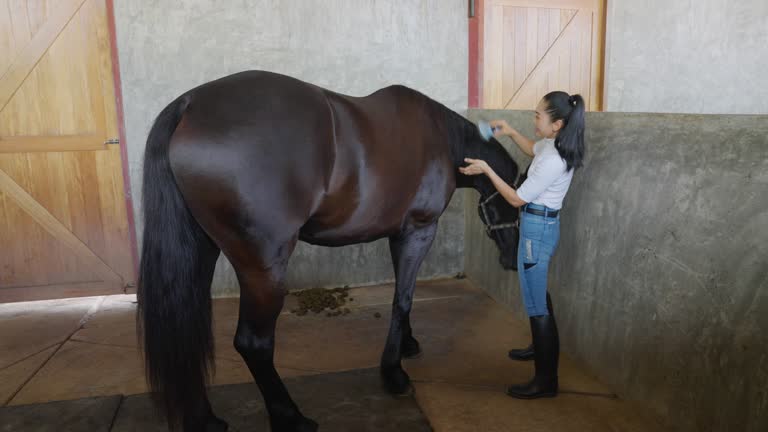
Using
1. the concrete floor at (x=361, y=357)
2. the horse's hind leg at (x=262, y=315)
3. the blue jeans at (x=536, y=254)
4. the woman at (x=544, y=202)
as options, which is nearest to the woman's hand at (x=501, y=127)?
the woman at (x=544, y=202)

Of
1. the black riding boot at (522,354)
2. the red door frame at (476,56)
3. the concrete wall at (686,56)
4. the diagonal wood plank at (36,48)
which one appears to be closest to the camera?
the black riding boot at (522,354)

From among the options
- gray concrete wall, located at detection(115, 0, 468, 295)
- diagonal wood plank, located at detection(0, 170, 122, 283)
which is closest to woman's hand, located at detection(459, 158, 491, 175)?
gray concrete wall, located at detection(115, 0, 468, 295)

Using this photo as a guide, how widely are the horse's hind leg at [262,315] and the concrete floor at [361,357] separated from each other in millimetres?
612

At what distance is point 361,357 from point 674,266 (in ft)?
5.53

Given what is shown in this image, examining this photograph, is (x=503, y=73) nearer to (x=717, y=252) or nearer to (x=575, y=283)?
(x=575, y=283)

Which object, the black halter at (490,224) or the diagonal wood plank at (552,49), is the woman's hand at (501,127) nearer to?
the black halter at (490,224)

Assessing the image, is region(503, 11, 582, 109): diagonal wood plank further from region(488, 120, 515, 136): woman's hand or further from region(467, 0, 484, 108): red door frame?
region(488, 120, 515, 136): woman's hand

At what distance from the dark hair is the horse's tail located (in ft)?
4.84

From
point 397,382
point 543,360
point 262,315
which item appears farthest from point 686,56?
point 262,315

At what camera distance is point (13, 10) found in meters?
3.66

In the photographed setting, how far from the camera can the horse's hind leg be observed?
2.03m

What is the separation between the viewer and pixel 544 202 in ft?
7.80

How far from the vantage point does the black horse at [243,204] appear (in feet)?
6.26

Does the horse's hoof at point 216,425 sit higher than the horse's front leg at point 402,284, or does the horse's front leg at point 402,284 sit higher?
the horse's front leg at point 402,284
